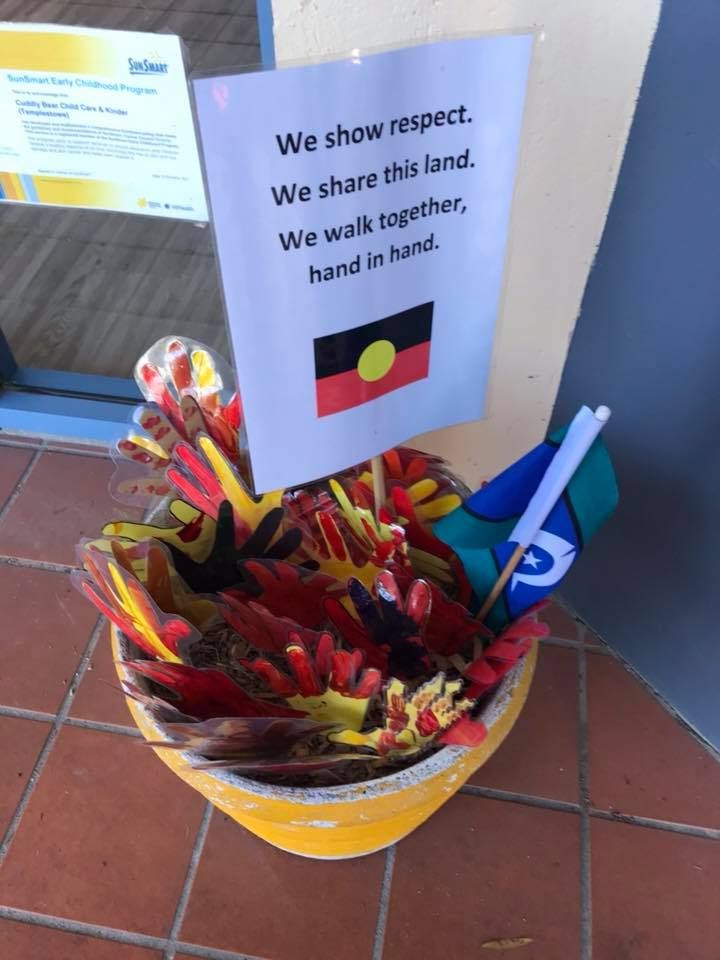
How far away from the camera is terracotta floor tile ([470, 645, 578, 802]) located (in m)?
1.10

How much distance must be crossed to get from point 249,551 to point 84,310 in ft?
3.50

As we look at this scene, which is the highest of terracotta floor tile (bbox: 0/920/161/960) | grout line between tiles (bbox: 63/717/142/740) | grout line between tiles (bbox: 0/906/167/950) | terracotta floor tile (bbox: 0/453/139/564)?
terracotta floor tile (bbox: 0/453/139/564)

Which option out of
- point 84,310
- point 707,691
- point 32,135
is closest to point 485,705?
point 707,691

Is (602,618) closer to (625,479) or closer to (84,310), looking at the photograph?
(625,479)

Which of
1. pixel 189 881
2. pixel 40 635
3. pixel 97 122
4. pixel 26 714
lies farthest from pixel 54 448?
pixel 189 881

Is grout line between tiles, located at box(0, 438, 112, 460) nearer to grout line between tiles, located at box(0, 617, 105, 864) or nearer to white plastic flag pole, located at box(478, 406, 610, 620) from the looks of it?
grout line between tiles, located at box(0, 617, 105, 864)

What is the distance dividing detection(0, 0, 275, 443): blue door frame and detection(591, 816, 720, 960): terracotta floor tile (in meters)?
1.00

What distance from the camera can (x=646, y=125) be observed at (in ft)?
2.46

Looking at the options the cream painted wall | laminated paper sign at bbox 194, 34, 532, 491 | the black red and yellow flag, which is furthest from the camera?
the cream painted wall

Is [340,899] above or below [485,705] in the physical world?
below

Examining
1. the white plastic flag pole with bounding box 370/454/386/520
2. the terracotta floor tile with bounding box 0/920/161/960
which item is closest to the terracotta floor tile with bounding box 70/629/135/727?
the terracotta floor tile with bounding box 0/920/161/960

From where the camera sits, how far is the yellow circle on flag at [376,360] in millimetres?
611

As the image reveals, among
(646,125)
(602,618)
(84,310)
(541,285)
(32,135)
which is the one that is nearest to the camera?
(646,125)

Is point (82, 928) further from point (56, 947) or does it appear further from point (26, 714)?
point (26, 714)
